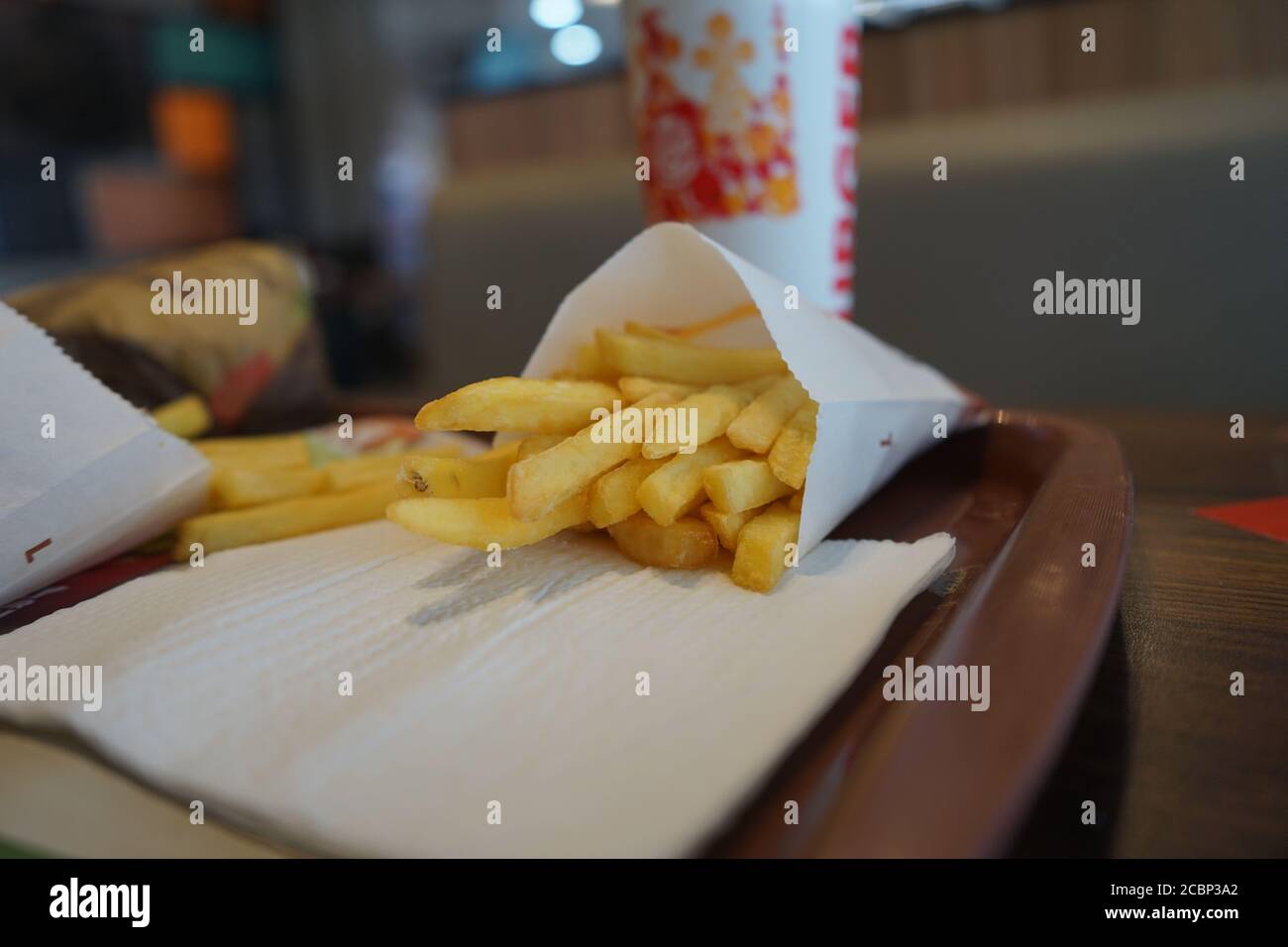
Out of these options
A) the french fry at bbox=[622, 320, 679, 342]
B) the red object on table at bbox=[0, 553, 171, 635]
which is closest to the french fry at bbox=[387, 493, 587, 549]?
the french fry at bbox=[622, 320, 679, 342]

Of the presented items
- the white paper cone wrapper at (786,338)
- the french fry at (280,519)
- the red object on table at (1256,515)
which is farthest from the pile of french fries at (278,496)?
the red object on table at (1256,515)

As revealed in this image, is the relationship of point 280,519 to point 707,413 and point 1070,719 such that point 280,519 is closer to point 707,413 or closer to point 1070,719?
point 707,413

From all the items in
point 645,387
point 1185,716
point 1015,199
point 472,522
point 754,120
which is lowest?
point 1185,716

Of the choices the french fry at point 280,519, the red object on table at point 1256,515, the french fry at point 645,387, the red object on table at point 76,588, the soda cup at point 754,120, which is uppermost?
the soda cup at point 754,120

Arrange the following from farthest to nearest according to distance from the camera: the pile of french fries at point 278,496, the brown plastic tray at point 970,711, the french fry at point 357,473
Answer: the french fry at point 357,473
the pile of french fries at point 278,496
the brown plastic tray at point 970,711

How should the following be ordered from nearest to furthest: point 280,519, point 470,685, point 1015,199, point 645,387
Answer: point 470,685, point 645,387, point 280,519, point 1015,199

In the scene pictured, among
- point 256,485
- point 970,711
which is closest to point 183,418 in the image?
point 256,485

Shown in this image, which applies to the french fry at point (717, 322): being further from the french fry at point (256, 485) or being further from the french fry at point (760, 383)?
the french fry at point (256, 485)

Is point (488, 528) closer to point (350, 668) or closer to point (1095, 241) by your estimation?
point (350, 668)
